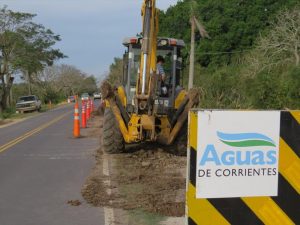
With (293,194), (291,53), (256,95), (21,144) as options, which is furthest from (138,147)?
(291,53)

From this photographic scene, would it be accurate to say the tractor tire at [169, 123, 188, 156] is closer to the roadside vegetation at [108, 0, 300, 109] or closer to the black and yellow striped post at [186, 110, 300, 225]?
the black and yellow striped post at [186, 110, 300, 225]

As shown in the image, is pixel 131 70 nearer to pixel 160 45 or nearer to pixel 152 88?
pixel 160 45

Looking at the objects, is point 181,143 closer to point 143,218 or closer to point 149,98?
point 149,98

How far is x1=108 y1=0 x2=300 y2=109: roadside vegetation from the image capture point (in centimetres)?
2805

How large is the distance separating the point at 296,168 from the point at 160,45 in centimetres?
898

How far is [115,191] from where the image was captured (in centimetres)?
866

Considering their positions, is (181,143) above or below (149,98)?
below

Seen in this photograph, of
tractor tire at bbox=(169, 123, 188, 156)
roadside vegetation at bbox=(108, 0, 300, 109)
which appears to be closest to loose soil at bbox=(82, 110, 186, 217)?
tractor tire at bbox=(169, 123, 188, 156)

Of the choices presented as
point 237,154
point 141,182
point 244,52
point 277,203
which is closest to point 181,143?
point 141,182

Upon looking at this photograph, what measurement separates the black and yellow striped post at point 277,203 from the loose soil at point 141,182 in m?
2.81

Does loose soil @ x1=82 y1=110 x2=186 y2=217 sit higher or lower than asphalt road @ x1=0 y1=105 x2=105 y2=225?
higher

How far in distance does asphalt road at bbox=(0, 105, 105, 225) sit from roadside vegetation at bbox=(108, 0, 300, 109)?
14076 mm

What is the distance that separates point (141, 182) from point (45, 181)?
198 cm

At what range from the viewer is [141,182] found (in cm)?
944
